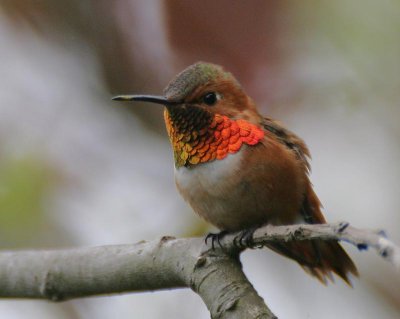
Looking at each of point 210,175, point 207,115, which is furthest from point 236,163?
point 207,115

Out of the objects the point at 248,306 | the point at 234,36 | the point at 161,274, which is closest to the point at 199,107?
the point at 234,36

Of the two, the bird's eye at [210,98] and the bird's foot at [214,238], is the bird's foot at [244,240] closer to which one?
the bird's foot at [214,238]

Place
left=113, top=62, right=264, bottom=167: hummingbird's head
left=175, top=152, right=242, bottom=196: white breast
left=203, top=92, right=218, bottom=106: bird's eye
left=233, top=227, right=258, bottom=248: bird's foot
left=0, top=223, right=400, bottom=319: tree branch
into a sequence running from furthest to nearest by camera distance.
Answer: left=203, top=92, right=218, bottom=106: bird's eye, left=113, top=62, right=264, bottom=167: hummingbird's head, left=175, top=152, right=242, bottom=196: white breast, left=233, top=227, right=258, bottom=248: bird's foot, left=0, top=223, right=400, bottom=319: tree branch

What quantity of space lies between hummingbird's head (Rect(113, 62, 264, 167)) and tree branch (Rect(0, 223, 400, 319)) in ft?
1.30

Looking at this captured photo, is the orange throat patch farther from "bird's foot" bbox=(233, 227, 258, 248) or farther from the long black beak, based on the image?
"bird's foot" bbox=(233, 227, 258, 248)

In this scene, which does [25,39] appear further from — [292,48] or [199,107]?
[292,48]

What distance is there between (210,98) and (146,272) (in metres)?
0.79

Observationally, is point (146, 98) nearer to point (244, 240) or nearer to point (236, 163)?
point (236, 163)

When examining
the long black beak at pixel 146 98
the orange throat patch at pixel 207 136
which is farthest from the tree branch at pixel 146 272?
the long black beak at pixel 146 98

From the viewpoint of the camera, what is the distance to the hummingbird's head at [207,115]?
290 cm

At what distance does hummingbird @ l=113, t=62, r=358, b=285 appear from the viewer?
280 cm

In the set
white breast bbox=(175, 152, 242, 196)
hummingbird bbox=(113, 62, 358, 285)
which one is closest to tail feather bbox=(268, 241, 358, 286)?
hummingbird bbox=(113, 62, 358, 285)

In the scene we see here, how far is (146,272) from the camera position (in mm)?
2629

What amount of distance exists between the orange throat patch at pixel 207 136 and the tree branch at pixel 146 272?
0.37 m
